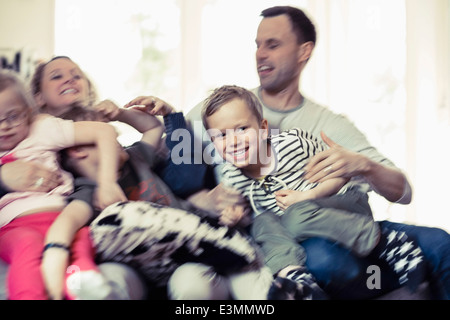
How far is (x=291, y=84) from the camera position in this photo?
1.08 metres

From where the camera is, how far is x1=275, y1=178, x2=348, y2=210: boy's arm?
34.7 inches

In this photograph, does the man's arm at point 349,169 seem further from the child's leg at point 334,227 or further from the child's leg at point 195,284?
the child's leg at point 195,284

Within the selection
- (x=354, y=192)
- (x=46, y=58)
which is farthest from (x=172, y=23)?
(x=354, y=192)

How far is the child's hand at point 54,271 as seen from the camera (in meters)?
0.71

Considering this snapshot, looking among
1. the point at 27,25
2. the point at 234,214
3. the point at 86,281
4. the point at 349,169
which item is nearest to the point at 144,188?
the point at 234,214

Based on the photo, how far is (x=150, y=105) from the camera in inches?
40.7

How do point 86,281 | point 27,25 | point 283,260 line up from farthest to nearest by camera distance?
1. point 27,25
2. point 283,260
3. point 86,281

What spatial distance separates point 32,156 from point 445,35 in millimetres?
1105

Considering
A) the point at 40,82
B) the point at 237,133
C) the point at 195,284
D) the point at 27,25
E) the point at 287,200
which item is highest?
the point at 27,25

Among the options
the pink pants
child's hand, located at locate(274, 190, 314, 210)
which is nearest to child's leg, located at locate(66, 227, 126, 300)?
the pink pants

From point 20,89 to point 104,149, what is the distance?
21 cm

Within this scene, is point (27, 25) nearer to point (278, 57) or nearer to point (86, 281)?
point (278, 57)
